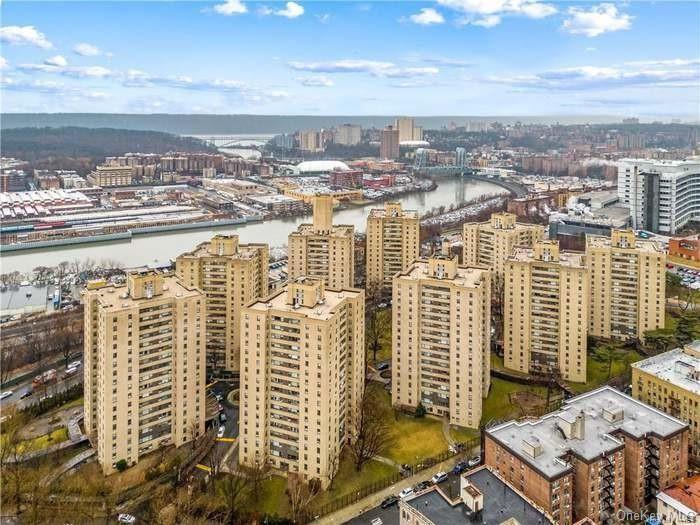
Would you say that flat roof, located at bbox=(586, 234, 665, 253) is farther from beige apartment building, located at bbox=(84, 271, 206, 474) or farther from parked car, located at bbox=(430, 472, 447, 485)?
beige apartment building, located at bbox=(84, 271, 206, 474)

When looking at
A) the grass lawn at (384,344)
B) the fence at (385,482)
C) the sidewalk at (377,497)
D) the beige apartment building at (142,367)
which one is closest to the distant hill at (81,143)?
the grass lawn at (384,344)

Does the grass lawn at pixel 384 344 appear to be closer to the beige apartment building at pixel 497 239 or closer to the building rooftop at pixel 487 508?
the beige apartment building at pixel 497 239

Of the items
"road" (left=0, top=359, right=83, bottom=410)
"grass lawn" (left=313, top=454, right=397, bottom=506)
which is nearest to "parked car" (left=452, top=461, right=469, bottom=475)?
"grass lawn" (left=313, top=454, right=397, bottom=506)

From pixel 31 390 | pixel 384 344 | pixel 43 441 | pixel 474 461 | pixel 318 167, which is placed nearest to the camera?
pixel 474 461

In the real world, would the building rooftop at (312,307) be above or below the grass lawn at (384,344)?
above

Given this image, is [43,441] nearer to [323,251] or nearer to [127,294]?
[127,294]

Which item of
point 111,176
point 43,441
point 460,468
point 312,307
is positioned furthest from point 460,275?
point 111,176

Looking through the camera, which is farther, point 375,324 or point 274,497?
point 375,324
